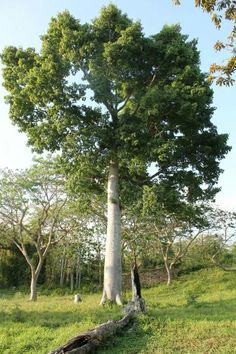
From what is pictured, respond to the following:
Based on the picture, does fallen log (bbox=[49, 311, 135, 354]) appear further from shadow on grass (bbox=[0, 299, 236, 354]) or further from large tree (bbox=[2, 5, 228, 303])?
large tree (bbox=[2, 5, 228, 303])

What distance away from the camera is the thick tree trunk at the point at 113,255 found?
17.0 metres

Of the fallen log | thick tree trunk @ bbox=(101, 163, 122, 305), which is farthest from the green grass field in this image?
thick tree trunk @ bbox=(101, 163, 122, 305)

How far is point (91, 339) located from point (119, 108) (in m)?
11.0

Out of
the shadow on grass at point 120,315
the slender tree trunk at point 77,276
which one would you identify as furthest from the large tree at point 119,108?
the slender tree trunk at point 77,276

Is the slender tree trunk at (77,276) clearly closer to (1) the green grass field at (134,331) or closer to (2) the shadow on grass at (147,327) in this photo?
(1) the green grass field at (134,331)

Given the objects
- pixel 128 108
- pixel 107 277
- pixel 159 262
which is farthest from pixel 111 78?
pixel 159 262

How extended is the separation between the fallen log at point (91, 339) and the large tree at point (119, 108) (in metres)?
5.99

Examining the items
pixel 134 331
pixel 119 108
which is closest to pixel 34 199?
pixel 119 108

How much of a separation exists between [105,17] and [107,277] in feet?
34.7

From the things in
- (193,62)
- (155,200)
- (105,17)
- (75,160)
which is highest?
(105,17)

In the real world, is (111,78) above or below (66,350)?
above

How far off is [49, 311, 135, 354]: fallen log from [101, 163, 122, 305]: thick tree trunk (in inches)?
218

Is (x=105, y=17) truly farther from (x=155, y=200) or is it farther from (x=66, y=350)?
(x=66, y=350)

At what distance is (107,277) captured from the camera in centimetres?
1727
